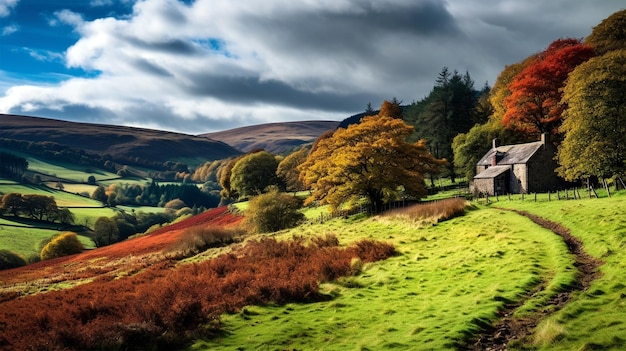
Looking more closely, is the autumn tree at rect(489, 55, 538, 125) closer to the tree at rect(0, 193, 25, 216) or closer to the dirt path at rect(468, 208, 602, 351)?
the dirt path at rect(468, 208, 602, 351)

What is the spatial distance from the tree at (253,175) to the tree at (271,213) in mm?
42044

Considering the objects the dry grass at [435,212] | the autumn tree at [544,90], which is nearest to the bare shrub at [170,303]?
the dry grass at [435,212]

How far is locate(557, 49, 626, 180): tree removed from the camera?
120 feet

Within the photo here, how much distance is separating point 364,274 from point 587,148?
94.2 ft

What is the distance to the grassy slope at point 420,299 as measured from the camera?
39.8 feet

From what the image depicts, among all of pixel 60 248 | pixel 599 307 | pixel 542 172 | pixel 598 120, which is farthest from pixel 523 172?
pixel 60 248

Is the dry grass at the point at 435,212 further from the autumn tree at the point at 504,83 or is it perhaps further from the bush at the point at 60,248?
the bush at the point at 60,248

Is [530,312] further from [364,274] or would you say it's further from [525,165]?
[525,165]

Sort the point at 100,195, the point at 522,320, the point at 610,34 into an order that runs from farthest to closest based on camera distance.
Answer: the point at 100,195 → the point at 610,34 → the point at 522,320

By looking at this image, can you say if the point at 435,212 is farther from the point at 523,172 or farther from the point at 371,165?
the point at 523,172

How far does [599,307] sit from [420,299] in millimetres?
5854

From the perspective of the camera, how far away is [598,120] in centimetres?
3756

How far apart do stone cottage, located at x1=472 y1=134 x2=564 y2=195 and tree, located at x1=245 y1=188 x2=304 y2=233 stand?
82.0 feet

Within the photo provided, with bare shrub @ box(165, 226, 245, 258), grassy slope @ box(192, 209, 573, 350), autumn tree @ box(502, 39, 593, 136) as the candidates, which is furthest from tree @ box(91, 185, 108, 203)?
grassy slope @ box(192, 209, 573, 350)
